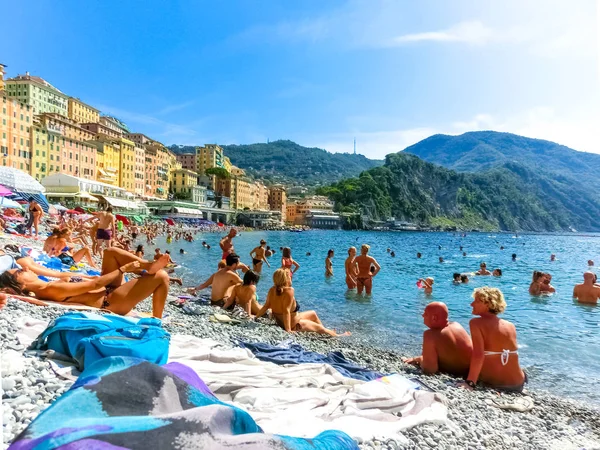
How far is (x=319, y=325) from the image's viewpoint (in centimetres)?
759

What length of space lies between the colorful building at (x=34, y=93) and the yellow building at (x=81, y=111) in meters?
3.17

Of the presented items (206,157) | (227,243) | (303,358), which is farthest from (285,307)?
(206,157)

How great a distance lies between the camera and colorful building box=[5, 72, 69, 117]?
74000 mm

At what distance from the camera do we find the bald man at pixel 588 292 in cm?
1247

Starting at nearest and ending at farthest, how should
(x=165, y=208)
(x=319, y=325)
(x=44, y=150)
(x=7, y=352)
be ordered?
(x=7, y=352), (x=319, y=325), (x=44, y=150), (x=165, y=208)

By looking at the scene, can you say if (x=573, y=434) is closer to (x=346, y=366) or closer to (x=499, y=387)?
(x=499, y=387)

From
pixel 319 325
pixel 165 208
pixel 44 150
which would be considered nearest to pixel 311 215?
pixel 165 208

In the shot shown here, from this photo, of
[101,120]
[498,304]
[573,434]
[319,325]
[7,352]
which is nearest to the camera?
[7,352]

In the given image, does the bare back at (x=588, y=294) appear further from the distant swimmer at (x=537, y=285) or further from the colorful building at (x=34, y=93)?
the colorful building at (x=34, y=93)

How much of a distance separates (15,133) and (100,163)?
1954 cm

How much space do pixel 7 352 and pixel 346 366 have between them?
10.9 ft

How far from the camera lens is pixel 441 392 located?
435cm

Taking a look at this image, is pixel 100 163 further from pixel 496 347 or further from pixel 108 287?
pixel 496 347

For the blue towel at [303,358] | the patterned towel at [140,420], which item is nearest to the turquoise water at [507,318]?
the blue towel at [303,358]
